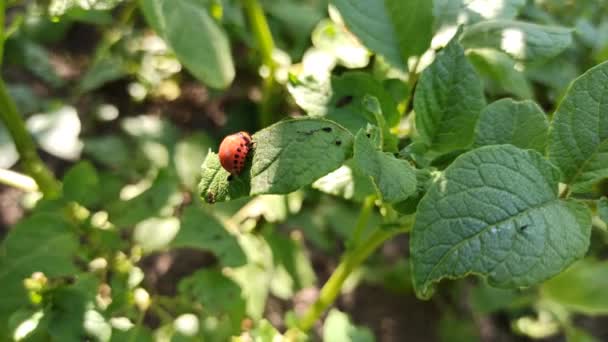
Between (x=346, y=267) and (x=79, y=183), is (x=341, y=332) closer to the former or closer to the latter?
(x=346, y=267)

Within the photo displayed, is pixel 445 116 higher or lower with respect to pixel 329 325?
higher

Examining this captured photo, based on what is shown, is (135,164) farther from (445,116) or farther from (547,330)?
(547,330)

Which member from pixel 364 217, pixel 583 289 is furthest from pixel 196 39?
pixel 583 289

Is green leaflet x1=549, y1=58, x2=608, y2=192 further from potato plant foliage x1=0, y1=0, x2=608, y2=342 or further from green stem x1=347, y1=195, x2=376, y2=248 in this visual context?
green stem x1=347, y1=195, x2=376, y2=248

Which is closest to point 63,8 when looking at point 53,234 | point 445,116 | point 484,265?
point 53,234

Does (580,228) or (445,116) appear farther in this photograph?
(445,116)

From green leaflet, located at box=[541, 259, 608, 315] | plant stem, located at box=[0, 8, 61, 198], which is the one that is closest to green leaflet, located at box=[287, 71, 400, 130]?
plant stem, located at box=[0, 8, 61, 198]
